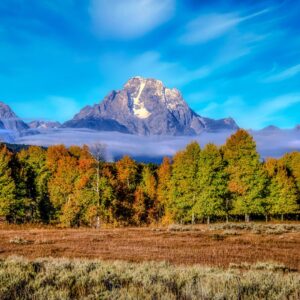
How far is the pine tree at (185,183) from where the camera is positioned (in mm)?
53594

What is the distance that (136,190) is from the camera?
61.5 m

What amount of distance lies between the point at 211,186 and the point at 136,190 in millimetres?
14845

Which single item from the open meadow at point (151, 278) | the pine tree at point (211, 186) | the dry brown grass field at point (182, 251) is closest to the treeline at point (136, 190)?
the pine tree at point (211, 186)

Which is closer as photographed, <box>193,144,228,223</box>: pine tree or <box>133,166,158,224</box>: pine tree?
<box>193,144,228,223</box>: pine tree

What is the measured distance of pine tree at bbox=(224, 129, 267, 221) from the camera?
51.6 m

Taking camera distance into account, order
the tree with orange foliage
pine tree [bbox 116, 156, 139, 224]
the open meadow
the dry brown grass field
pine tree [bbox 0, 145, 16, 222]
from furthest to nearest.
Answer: the tree with orange foliage < pine tree [bbox 116, 156, 139, 224] < pine tree [bbox 0, 145, 16, 222] < the dry brown grass field < the open meadow

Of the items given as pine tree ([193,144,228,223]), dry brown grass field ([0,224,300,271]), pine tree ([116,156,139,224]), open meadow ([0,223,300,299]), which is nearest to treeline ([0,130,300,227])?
pine tree ([193,144,228,223])

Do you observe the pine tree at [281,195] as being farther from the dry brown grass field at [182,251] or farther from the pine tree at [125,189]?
the dry brown grass field at [182,251]

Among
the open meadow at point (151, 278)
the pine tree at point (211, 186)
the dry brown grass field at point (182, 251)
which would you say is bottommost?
the dry brown grass field at point (182, 251)

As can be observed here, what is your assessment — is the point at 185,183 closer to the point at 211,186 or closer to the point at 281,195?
the point at 211,186

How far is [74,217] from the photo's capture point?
4878cm

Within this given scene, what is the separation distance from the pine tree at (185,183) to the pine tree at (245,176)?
16.2ft

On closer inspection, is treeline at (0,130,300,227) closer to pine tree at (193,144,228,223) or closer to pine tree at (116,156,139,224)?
pine tree at (193,144,228,223)

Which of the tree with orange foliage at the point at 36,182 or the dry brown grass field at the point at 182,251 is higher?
the tree with orange foliage at the point at 36,182
